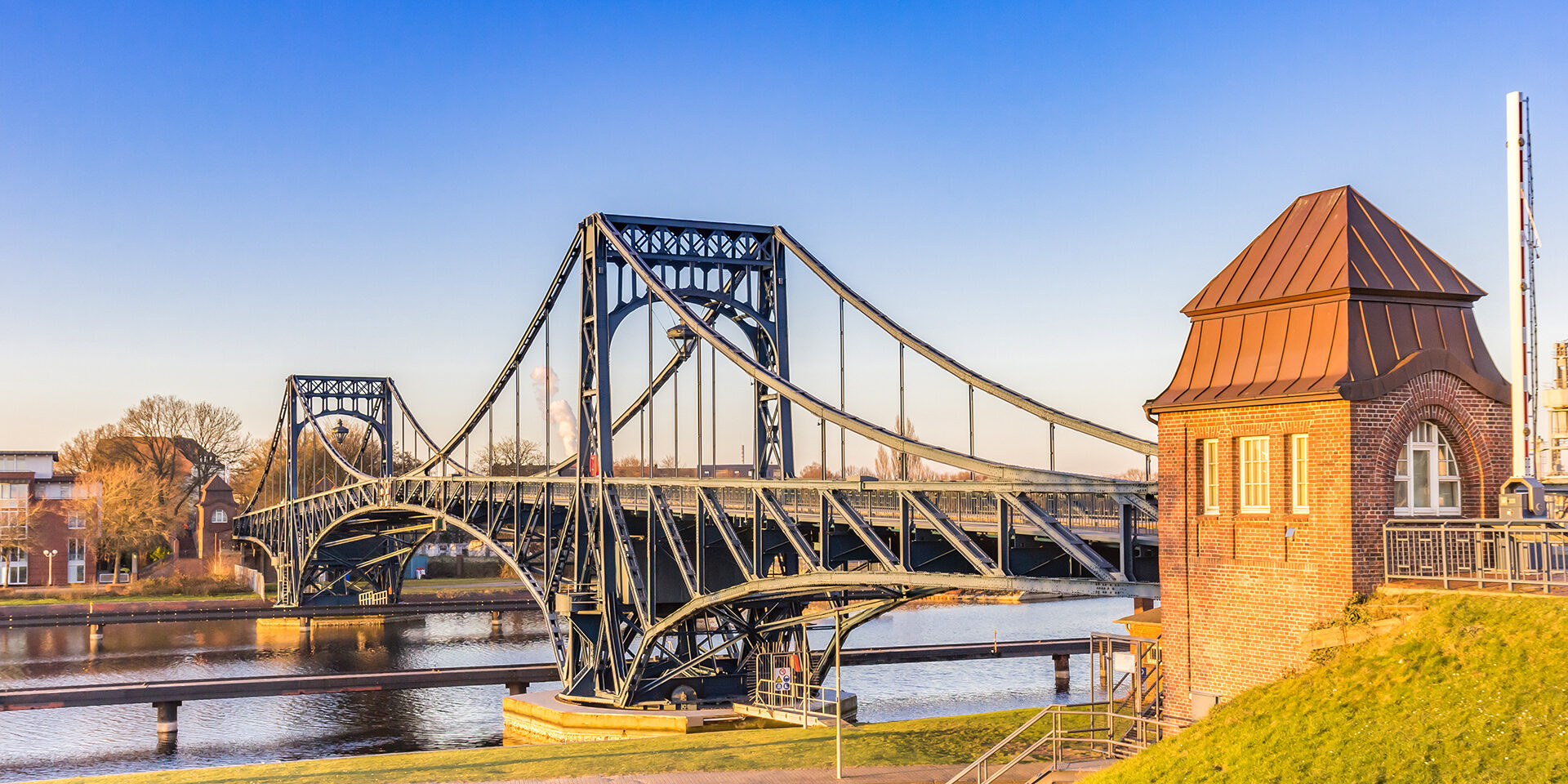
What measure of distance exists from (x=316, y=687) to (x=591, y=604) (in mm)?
11137

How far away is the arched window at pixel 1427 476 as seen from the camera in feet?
63.5

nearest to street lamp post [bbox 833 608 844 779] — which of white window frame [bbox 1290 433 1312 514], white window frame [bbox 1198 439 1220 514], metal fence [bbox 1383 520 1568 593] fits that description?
white window frame [bbox 1198 439 1220 514]

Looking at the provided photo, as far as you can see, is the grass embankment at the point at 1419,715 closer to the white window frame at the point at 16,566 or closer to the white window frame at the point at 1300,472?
the white window frame at the point at 1300,472

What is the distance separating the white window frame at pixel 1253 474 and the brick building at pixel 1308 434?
1.0 inches

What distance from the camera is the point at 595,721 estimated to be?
3828 cm

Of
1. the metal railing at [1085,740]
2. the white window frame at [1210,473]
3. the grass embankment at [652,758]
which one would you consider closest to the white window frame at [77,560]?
the grass embankment at [652,758]

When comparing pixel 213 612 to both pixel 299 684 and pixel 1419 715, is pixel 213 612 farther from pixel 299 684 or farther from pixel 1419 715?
pixel 1419 715

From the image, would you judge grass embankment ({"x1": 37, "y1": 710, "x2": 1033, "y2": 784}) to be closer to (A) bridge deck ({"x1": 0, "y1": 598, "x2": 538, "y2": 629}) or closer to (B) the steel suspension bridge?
(B) the steel suspension bridge

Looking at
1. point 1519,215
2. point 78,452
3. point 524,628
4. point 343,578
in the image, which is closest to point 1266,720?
point 1519,215

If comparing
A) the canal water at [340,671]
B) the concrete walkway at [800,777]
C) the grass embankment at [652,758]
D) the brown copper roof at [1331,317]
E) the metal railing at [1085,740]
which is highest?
the brown copper roof at [1331,317]

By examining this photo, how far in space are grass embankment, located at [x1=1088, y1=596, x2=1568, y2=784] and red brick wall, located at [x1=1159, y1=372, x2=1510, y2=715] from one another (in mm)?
1138

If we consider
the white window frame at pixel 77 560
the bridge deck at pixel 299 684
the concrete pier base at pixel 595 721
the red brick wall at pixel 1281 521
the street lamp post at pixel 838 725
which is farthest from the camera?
the white window frame at pixel 77 560

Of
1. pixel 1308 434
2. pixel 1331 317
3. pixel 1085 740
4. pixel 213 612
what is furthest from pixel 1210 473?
pixel 213 612

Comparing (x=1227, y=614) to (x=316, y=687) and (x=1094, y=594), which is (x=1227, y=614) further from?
(x=316, y=687)
